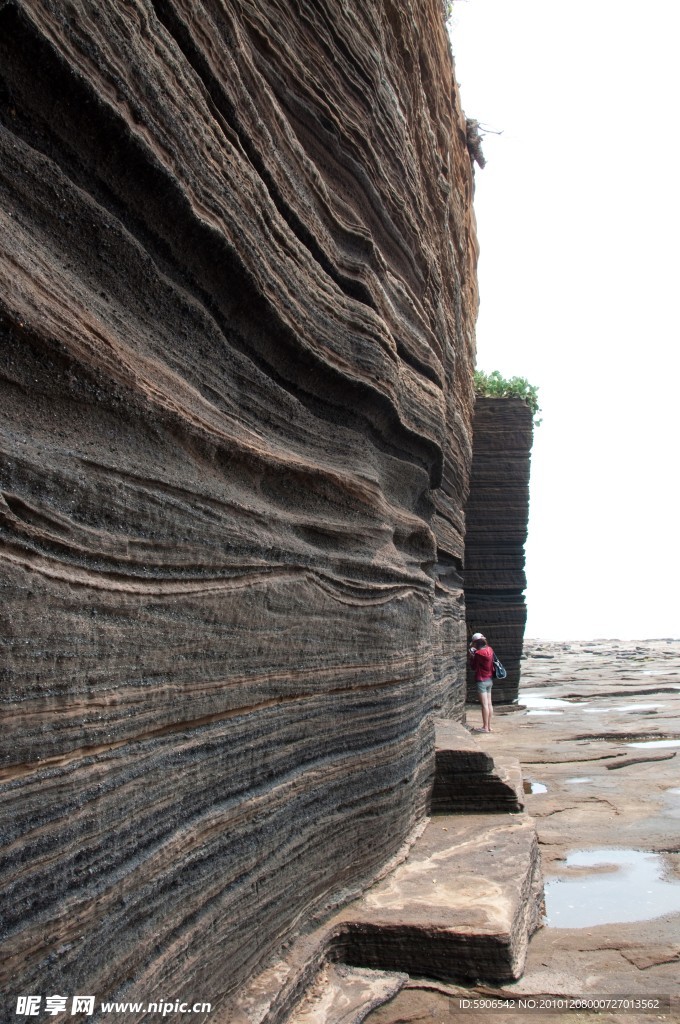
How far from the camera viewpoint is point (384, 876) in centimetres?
475

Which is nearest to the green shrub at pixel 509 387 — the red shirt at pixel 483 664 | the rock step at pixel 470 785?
the red shirt at pixel 483 664

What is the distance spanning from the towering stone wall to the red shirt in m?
3.39

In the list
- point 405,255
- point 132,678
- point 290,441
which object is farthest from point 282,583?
point 405,255

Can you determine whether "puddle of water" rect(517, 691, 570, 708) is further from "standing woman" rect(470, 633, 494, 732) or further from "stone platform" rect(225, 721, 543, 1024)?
"stone platform" rect(225, 721, 543, 1024)

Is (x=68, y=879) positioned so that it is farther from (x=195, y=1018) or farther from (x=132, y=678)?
(x=195, y=1018)

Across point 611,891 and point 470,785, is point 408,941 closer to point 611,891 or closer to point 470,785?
point 611,891

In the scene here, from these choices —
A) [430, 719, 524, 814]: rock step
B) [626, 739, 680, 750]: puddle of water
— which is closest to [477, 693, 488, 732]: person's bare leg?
[626, 739, 680, 750]: puddle of water

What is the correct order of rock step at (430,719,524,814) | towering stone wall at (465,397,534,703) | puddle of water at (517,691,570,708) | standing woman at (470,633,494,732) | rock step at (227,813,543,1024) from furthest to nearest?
puddle of water at (517,691,570,708) < towering stone wall at (465,397,534,703) < standing woman at (470,633,494,732) < rock step at (430,719,524,814) < rock step at (227,813,543,1024)

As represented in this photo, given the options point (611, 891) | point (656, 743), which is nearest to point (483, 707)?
point (656, 743)

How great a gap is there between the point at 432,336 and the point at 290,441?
3062mm

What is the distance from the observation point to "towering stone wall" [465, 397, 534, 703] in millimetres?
15414

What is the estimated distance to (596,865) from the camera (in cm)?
603

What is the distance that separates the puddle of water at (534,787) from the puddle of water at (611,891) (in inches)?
86.3

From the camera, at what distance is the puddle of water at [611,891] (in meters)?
4.90
